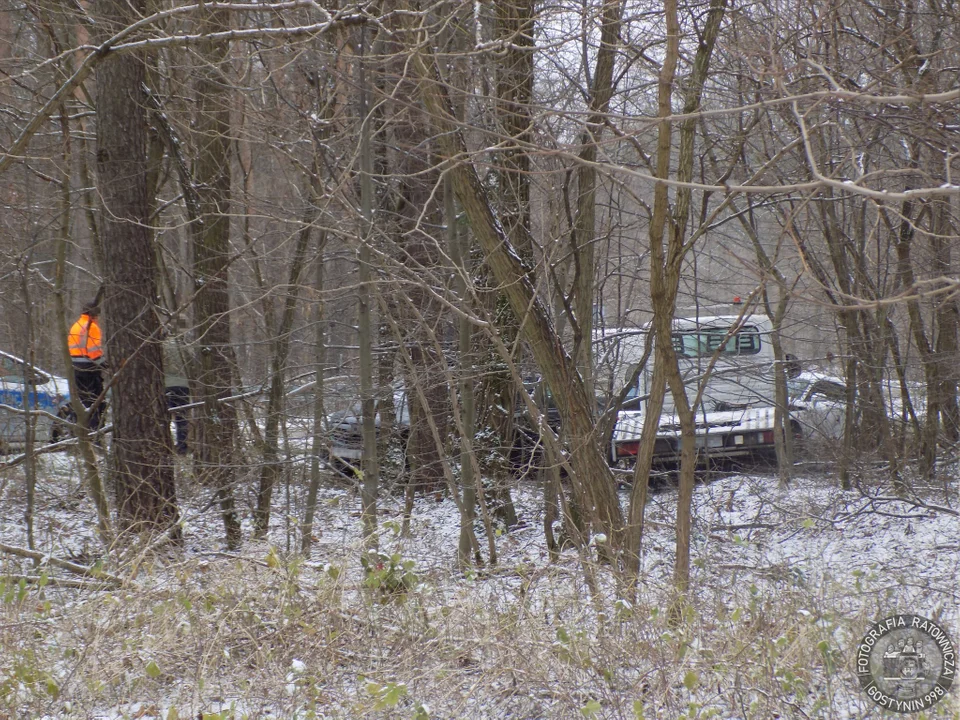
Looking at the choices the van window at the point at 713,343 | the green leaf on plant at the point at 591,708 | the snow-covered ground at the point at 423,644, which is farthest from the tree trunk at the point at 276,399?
the green leaf on plant at the point at 591,708

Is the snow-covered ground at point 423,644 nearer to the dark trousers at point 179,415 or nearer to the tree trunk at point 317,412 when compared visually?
the tree trunk at point 317,412

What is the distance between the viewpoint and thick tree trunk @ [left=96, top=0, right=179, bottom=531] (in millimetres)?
7152

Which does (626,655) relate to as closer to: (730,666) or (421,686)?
(730,666)

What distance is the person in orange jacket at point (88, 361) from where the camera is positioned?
323 inches

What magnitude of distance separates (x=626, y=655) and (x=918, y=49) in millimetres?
5250

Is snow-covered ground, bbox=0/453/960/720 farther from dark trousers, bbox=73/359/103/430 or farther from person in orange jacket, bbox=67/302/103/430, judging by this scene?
dark trousers, bbox=73/359/103/430

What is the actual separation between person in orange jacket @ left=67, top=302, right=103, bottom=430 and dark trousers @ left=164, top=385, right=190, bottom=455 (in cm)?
68

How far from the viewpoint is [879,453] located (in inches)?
331

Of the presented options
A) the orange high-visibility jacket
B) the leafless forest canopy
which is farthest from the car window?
the orange high-visibility jacket

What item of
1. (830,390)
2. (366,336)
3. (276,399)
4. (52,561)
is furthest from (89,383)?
(830,390)

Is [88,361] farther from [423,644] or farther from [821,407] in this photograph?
[821,407]

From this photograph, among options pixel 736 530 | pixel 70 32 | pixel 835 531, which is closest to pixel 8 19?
pixel 70 32

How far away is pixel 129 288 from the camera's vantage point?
721cm
